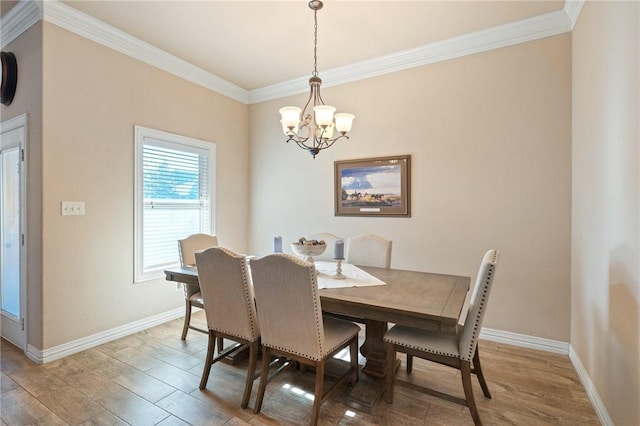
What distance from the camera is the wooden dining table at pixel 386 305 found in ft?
5.54

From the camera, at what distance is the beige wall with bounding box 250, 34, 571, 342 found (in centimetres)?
277

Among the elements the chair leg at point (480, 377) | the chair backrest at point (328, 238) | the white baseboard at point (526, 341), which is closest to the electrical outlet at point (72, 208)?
the chair backrest at point (328, 238)

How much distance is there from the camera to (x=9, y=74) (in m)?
2.80

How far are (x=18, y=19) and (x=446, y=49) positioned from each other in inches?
152

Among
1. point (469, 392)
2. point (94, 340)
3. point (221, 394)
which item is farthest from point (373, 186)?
point (94, 340)

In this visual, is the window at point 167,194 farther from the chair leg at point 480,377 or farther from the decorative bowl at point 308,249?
the chair leg at point 480,377

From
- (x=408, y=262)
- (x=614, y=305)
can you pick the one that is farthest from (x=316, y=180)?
(x=614, y=305)

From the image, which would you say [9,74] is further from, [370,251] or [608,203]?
[608,203]

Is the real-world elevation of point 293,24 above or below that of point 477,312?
above

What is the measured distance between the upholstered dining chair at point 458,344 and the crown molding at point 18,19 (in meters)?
3.70

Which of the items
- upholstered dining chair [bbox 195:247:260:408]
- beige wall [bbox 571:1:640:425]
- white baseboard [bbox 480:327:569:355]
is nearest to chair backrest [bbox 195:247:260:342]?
upholstered dining chair [bbox 195:247:260:408]

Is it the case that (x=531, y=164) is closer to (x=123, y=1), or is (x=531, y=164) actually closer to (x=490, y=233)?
(x=490, y=233)

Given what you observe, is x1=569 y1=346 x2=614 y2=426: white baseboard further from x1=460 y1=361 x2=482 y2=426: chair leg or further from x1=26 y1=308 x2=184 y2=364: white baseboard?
x1=26 y1=308 x2=184 y2=364: white baseboard

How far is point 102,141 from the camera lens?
2.96 m
